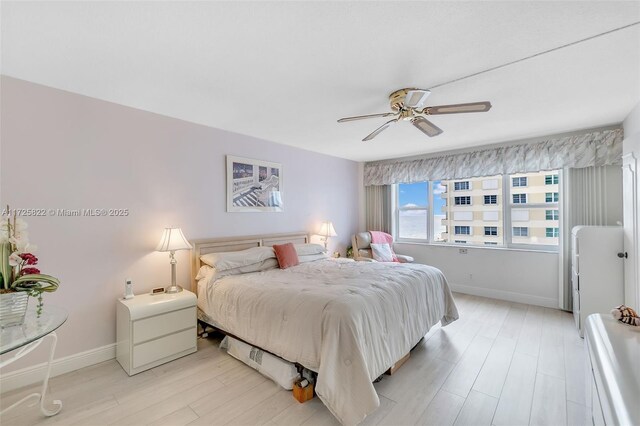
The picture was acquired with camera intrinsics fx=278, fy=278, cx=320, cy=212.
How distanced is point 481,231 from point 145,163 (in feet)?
16.5

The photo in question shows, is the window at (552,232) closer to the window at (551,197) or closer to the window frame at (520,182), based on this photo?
the window at (551,197)

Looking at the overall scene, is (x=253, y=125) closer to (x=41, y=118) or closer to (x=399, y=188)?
(x=41, y=118)

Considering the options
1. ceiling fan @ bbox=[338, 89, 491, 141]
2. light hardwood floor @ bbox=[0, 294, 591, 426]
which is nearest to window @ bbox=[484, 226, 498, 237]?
light hardwood floor @ bbox=[0, 294, 591, 426]

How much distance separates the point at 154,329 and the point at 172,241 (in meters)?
0.84

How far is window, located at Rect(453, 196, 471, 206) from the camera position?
4863 mm

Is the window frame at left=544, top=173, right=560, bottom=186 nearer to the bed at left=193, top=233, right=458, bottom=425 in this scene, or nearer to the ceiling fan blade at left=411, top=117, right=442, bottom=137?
the bed at left=193, top=233, right=458, bottom=425

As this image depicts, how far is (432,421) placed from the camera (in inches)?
72.2

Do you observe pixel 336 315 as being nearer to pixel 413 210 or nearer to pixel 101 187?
pixel 101 187

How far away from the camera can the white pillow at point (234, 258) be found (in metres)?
3.07

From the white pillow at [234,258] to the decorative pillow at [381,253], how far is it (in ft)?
6.99

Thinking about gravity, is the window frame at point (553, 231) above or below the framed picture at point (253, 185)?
below

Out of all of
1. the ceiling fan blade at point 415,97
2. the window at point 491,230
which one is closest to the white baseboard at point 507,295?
the window at point 491,230

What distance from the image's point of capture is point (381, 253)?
16.0 feet

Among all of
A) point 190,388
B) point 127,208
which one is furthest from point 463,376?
point 127,208
